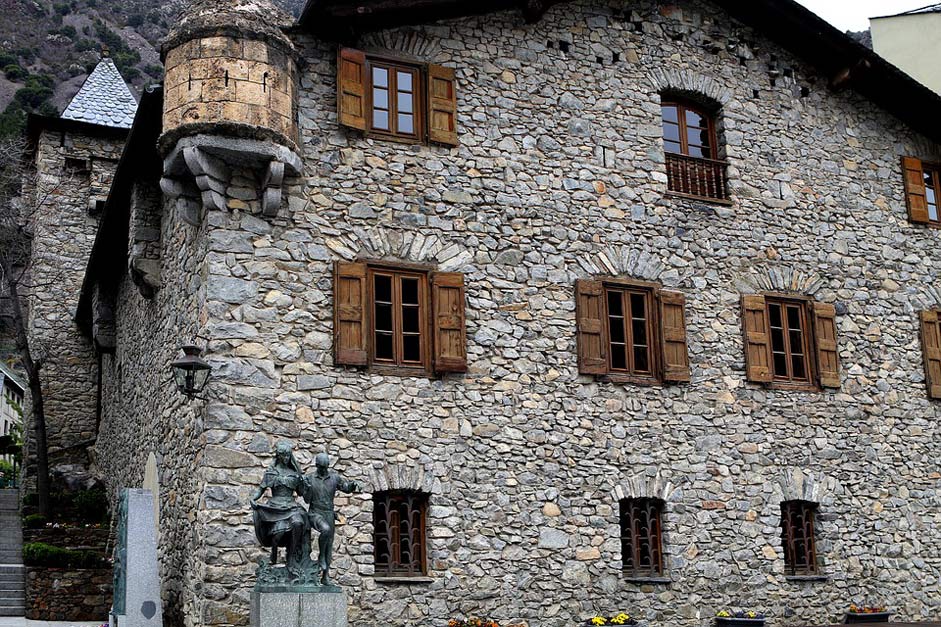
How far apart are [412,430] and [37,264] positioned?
15720 mm

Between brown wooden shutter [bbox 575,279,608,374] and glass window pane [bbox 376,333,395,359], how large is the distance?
252 centimetres

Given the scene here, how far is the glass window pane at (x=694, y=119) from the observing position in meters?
15.8

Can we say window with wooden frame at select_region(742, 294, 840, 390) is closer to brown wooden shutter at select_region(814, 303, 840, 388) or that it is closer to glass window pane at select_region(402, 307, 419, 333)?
brown wooden shutter at select_region(814, 303, 840, 388)

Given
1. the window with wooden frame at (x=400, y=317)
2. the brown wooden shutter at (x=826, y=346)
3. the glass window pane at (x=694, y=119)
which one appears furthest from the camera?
the glass window pane at (x=694, y=119)

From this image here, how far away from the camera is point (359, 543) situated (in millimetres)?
12148

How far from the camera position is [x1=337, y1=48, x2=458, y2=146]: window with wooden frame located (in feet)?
43.4

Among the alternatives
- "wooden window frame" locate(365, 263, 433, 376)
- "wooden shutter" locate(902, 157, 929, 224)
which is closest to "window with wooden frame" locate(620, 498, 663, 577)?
"wooden window frame" locate(365, 263, 433, 376)

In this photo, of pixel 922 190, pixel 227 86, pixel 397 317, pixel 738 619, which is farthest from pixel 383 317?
pixel 922 190

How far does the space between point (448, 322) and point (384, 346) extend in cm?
84

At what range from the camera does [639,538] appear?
546 inches

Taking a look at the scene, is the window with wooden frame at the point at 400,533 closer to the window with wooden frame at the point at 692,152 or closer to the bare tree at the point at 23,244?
the window with wooden frame at the point at 692,152

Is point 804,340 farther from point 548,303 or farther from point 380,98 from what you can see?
point 380,98

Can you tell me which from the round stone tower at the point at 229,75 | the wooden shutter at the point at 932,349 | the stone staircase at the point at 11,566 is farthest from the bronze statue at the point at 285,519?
the wooden shutter at the point at 932,349

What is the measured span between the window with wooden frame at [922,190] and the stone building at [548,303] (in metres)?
0.08
